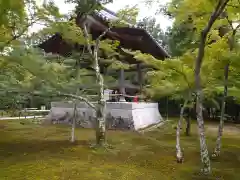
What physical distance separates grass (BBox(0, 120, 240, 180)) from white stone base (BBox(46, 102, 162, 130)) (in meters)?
2.24

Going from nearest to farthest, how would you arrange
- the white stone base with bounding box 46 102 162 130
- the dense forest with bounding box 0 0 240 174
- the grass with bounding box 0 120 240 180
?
the grass with bounding box 0 120 240 180 → the dense forest with bounding box 0 0 240 174 → the white stone base with bounding box 46 102 162 130

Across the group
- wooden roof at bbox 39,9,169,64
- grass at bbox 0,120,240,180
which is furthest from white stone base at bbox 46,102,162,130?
wooden roof at bbox 39,9,169,64

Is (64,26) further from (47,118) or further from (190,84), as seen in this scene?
(47,118)

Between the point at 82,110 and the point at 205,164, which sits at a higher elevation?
the point at 82,110

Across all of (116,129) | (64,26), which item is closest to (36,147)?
(64,26)

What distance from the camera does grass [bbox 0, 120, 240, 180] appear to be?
505 cm

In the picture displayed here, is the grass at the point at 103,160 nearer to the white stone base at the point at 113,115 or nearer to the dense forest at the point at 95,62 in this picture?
the dense forest at the point at 95,62

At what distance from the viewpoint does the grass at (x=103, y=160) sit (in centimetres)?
505

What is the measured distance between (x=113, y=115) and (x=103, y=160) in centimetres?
518

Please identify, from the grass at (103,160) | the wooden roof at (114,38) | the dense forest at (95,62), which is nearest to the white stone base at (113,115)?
the grass at (103,160)

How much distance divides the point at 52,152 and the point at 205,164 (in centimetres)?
378

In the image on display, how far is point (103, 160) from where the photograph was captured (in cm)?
608

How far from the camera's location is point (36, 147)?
7199 mm

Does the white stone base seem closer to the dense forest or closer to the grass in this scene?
the grass
